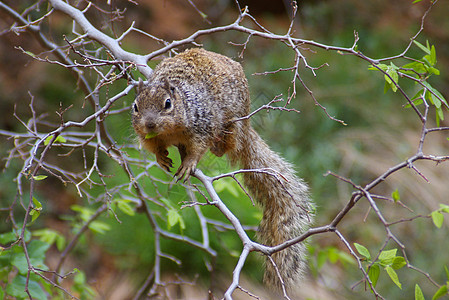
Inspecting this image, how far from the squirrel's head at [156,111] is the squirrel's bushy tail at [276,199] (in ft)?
1.12

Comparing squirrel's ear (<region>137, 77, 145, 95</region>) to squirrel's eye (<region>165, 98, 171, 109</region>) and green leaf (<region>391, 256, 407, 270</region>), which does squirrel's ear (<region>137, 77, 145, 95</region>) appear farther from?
green leaf (<region>391, 256, 407, 270</region>)

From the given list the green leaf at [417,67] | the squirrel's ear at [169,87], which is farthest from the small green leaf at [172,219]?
the green leaf at [417,67]

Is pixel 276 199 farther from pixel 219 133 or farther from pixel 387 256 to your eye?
pixel 387 256

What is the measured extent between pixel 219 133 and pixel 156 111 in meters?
0.35

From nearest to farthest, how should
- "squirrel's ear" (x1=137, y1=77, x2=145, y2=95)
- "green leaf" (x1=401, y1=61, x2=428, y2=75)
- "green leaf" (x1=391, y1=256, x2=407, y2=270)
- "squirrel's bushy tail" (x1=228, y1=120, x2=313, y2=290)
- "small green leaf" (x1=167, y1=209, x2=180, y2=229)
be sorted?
1. "green leaf" (x1=391, y1=256, x2=407, y2=270)
2. "green leaf" (x1=401, y1=61, x2=428, y2=75)
3. "squirrel's ear" (x1=137, y1=77, x2=145, y2=95)
4. "small green leaf" (x1=167, y1=209, x2=180, y2=229)
5. "squirrel's bushy tail" (x1=228, y1=120, x2=313, y2=290)

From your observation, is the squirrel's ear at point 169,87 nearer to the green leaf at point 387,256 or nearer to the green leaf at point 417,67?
Answer: the green leaf at point 417,67

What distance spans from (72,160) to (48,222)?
66cm

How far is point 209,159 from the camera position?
237 centimetres

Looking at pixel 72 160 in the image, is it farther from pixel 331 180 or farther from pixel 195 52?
pixel 195 52

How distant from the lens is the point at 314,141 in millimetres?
4504

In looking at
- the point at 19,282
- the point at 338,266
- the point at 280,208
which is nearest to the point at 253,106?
the point at 280,208

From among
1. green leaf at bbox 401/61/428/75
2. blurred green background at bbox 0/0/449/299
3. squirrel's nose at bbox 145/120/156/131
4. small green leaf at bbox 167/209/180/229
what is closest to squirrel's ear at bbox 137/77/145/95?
squirrel's nose at bbox 145/120/156/131

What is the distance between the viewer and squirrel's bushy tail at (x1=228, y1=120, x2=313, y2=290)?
6.27 ft

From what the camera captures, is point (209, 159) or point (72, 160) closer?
point (209, 159)
